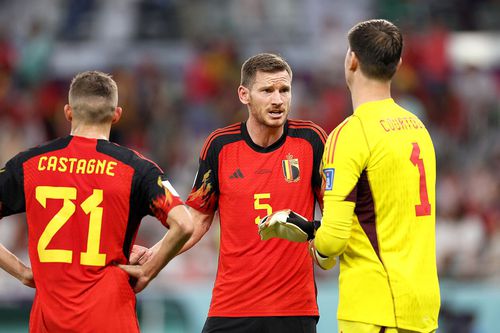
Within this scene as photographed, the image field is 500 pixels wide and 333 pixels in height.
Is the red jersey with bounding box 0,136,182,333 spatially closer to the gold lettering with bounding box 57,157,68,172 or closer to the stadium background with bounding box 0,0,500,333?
the gold lettering with bounding box 57,157,68,172

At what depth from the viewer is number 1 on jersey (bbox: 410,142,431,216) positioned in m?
5.66

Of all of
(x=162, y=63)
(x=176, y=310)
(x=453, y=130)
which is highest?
(x=162, y=63)

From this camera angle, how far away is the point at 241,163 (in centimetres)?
702

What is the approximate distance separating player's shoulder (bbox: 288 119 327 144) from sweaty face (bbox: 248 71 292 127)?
14 centimetres

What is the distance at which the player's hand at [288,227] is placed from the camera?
5895 millimetres

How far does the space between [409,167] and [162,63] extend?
12.0 m

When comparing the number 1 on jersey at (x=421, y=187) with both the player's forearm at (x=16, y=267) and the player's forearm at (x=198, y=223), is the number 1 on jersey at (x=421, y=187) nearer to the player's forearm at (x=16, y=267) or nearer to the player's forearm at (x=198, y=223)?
the player's forearm at (x=198, y=223)

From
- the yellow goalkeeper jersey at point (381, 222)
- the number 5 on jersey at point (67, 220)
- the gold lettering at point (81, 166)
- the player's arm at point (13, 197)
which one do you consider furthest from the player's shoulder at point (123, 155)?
the yellow goalkeeper jersey at point (381, 222)

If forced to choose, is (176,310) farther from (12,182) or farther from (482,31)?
(482,31)

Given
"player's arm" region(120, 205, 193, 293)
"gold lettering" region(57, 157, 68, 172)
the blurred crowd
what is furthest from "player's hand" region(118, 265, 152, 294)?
the blurred crowd

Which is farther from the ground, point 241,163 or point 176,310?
point 241,163

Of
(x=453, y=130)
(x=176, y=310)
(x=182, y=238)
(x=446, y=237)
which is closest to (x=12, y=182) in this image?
(x=182, y=238)

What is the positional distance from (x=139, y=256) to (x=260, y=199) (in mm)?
923

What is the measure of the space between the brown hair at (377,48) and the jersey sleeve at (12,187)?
80.5 inches
